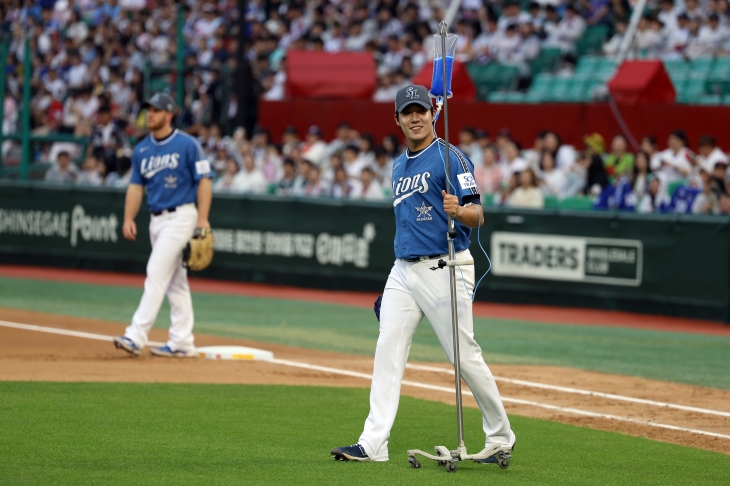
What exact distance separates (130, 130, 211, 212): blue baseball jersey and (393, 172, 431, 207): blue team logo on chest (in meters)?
4.59

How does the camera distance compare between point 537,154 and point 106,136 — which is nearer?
point 537,154

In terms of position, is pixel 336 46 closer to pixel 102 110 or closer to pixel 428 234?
pixel 102 110

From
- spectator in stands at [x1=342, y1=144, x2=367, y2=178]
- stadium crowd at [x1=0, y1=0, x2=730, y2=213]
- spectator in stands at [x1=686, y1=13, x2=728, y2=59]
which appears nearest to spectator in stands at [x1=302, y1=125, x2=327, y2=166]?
stadium crowd at [x1=0, y1=0, x2=730, y2=213]

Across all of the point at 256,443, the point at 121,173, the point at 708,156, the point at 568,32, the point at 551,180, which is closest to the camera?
the point at 256,443

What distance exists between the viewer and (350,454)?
6570 mm

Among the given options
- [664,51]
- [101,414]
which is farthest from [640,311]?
[101,414]

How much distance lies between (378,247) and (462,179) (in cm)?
1214

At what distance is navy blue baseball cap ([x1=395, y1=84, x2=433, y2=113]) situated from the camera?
6512 millimetres

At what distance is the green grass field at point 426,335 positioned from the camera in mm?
11945

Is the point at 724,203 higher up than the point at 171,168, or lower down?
lower down

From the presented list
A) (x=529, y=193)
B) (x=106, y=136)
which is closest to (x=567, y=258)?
(x=529, y=193)

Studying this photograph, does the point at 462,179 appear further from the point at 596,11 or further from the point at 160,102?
the point at 596,11

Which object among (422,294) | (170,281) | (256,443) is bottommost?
(256,443)

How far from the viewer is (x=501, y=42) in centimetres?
2425
